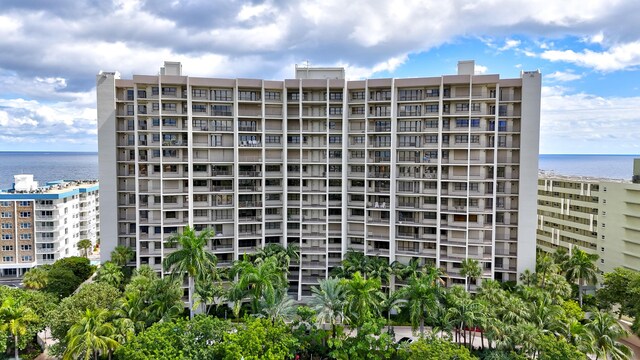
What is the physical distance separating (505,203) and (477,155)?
8576 mm

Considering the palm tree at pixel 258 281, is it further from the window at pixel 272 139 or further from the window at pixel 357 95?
the window at pixel 357 95

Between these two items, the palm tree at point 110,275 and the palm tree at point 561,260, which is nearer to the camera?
the palm tree at point 110,275

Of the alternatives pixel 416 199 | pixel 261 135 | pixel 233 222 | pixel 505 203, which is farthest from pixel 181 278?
pixel 505 203

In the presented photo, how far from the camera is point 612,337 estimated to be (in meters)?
38.1

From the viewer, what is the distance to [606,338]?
3794 cm

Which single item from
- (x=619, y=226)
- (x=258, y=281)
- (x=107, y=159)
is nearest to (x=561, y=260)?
(x=619, y=226)

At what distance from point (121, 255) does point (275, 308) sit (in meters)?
28.4

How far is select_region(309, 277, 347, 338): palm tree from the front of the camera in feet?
138

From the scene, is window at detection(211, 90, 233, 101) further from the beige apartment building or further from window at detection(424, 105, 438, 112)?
the beige apartment building

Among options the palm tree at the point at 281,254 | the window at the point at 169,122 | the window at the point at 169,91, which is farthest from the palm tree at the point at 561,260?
the window at the point at 169,91

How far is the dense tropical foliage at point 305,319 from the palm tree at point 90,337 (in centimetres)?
10

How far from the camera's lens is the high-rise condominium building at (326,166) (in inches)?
2347

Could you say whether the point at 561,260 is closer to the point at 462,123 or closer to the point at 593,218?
the point at 593,218

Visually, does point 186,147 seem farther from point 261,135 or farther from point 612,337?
point 612,337
